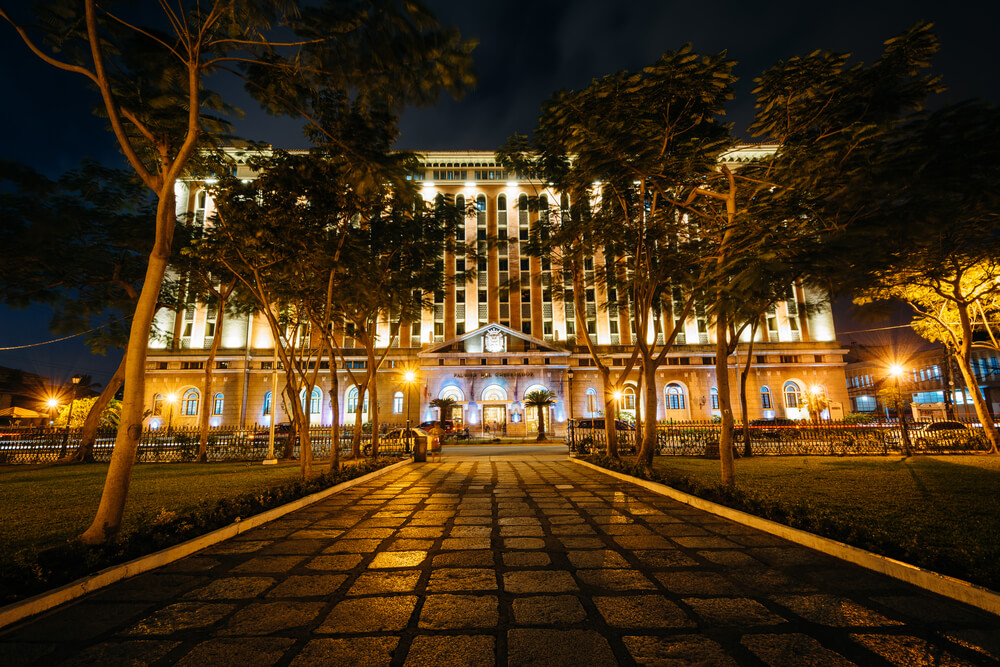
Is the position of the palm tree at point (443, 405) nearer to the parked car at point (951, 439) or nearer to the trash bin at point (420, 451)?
the trash bin at point (420, 451)

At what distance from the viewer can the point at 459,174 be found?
51094mm

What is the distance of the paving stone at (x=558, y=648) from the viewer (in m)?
2.49

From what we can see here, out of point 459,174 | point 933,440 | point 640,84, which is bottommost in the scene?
point 933,440

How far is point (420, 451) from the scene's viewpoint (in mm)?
16984

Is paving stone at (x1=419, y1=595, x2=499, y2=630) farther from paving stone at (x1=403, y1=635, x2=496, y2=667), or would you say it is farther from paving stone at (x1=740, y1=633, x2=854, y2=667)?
paving stone at (x1=740, y1=633, x2=854, y2=667)

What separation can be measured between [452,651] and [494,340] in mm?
37466

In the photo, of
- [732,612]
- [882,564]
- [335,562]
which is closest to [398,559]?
[335,562]

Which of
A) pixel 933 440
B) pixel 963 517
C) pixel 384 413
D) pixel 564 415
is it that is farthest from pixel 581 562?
pixel 384 413

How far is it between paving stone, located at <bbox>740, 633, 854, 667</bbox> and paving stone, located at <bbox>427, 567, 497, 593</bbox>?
194cm

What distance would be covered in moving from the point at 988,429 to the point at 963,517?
13.8 metres

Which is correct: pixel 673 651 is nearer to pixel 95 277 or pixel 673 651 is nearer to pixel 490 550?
pixel 490 550

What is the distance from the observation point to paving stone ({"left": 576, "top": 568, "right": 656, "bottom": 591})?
143 inches

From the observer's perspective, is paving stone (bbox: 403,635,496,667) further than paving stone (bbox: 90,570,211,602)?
No


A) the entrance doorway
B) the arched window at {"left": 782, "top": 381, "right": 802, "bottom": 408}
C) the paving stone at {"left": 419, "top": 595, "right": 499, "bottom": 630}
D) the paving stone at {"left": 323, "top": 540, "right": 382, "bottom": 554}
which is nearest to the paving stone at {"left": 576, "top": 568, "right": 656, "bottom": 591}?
the paving stone at {"left": 419, "top": 595, "right": 499, "bottom": 630}
